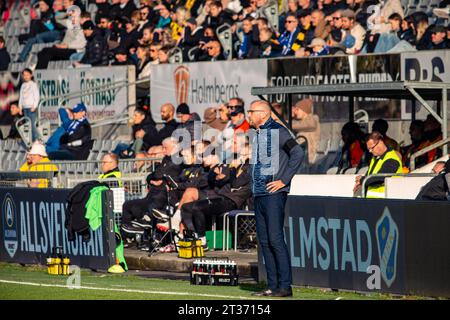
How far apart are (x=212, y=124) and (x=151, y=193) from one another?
2706mm

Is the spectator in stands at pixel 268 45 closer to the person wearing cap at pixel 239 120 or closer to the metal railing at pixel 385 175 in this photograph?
the person wearing cap at pixel 239 120

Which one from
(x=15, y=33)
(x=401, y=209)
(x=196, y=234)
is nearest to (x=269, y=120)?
(x=401, y=209)

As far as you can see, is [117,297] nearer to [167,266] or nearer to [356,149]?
[167,266]

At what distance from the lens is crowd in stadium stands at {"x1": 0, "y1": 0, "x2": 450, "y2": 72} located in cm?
2103

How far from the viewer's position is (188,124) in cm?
2047

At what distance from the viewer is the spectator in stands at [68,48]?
28.9m

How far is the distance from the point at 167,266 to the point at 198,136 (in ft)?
11.8

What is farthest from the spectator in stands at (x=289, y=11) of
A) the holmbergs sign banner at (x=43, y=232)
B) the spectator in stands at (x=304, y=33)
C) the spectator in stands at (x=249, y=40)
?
the holmbergs sign banner at (x=43, y=232)

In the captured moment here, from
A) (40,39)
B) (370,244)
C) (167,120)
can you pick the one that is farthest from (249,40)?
(370,244)

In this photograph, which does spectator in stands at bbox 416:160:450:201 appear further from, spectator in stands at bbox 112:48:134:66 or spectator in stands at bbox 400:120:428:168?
spectator in stands at bbox 112:48:134:66

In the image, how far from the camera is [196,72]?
2298 cm

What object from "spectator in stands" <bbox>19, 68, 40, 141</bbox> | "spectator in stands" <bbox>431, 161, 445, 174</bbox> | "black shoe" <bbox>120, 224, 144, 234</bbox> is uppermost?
"spectator in stands" <bbox>19, 68, 40, 141</bbox>

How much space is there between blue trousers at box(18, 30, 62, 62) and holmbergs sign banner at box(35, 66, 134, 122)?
3.07 m

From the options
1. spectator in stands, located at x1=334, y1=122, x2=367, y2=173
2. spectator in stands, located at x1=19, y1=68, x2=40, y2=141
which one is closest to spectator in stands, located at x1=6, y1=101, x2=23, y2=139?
spectator in stands, located at x1=19, y1=68, x2=40, y2=141
